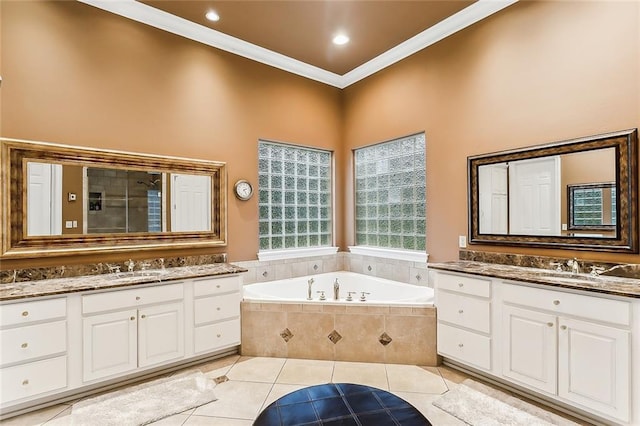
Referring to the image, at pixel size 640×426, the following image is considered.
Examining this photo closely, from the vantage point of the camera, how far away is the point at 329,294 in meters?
3.95

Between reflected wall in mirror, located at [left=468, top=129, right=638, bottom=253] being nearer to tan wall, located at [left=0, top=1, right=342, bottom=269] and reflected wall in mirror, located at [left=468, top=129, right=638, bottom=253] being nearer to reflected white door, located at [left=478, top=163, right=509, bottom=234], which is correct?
reflected white door, located at [left=478, top=163, right=509, bottom=234]

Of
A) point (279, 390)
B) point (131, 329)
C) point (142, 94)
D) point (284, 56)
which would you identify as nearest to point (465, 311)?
point (279, 390)

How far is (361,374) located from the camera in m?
2.70

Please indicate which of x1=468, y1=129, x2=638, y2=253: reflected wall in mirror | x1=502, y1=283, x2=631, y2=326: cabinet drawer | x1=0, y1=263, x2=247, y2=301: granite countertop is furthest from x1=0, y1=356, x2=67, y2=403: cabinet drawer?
x1=468, y1=129, x2=638, y2=253: reflected wall in mirror

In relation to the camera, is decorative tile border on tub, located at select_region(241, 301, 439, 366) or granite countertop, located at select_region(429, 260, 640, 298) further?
decorative tile border on tub, located at select_region(241, 301, 439, 366)

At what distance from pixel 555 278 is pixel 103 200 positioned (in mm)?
3691

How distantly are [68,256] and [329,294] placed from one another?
8.69 feet

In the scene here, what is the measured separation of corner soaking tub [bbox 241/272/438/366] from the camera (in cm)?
288

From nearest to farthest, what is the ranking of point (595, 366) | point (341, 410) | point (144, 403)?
point (341, 410)
point (595, 366)
point (144, 403)

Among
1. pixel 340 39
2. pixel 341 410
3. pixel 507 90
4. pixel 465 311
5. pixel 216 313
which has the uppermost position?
pixel 340 39

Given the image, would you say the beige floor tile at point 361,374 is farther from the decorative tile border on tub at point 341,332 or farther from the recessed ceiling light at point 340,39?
the recessed ceiling light at point 340,39

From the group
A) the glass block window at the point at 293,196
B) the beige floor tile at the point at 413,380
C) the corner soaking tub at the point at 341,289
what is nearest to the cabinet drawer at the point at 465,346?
the beige floor tile at the point at 413,380

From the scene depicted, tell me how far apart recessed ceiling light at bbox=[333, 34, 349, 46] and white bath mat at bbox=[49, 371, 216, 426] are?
140 inches

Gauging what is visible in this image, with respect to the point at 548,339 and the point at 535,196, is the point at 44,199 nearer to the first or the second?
the point at 548,339
